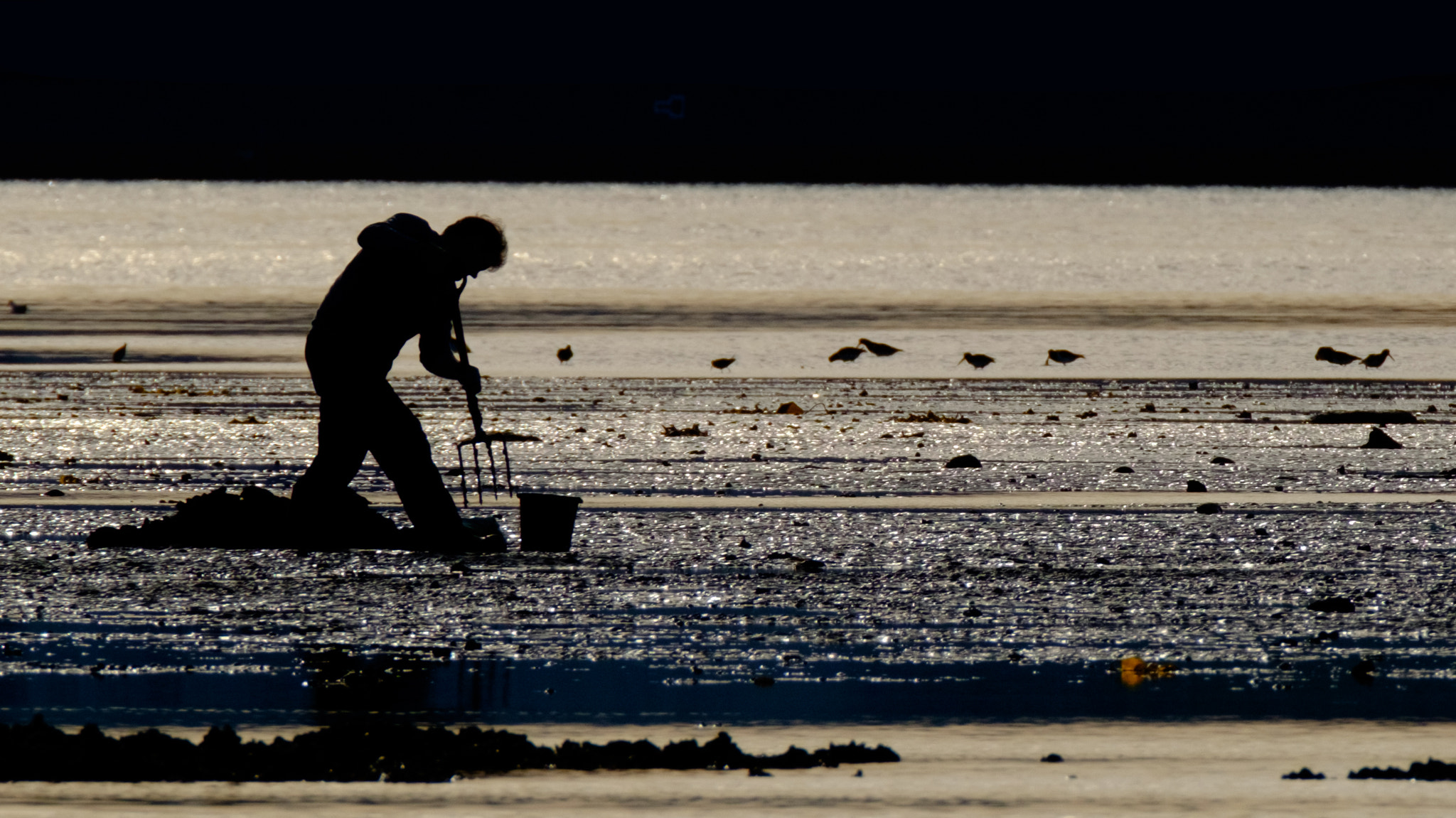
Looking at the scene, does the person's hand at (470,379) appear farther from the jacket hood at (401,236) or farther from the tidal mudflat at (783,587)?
the tidal mudflat at (783,587)

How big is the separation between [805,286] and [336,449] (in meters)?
33.8

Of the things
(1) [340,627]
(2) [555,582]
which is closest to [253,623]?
(1) [340,627]

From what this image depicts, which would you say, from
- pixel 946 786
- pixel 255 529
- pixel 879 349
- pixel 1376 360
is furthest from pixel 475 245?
pixel 1376 360

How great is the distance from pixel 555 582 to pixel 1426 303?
2978 cm

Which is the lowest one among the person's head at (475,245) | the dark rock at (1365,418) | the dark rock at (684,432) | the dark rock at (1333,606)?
the dark rock at (684,432)

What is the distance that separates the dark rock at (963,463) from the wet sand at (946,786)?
6.42 meters

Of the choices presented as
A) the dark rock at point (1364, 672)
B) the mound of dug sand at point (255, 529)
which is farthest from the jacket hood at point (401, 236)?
the dark rock at point (1364, 672)

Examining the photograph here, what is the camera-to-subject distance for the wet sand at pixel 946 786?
5.23m

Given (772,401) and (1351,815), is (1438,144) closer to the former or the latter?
(772,401)

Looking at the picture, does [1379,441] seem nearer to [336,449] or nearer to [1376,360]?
[336,449]

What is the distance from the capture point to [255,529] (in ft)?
30.7

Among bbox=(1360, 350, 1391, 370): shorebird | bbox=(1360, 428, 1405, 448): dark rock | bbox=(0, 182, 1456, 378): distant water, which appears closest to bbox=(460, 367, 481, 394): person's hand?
bbox=(1360, 428, 1405, 448): dark rock

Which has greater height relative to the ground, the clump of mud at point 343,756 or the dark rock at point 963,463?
the clump of mud at point 343,756

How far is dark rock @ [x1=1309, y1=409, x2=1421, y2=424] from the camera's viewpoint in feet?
50.2
